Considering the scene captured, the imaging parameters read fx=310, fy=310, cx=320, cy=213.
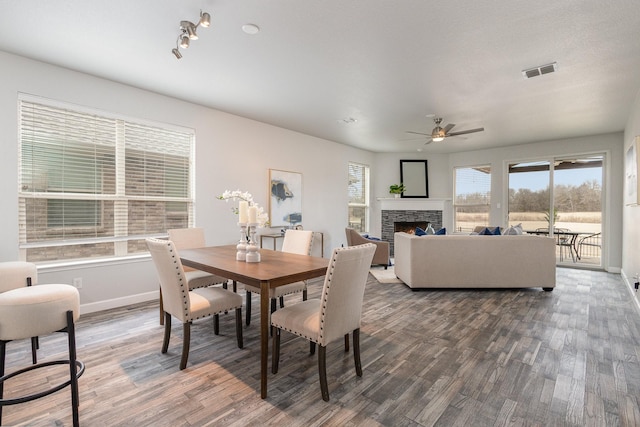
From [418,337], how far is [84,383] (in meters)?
2.63

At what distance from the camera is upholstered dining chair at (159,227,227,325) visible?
3123mm

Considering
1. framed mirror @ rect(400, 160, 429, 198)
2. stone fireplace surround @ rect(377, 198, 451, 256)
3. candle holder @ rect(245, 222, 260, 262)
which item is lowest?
candle holder @ rect(245, 222, 260, 262)

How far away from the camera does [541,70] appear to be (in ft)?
10.5

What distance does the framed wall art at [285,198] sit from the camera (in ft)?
17.8

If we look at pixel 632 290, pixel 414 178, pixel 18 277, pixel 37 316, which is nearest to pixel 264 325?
pixel 37 316

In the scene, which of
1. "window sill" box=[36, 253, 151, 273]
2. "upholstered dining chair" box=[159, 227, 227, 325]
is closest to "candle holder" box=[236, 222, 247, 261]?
"upholstered dining chair" box=[159, 227, 227, 325]

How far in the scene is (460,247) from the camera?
444 centimetres

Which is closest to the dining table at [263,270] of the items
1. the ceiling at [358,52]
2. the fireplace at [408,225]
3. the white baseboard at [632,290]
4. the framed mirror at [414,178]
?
the ceiling at [358,52]

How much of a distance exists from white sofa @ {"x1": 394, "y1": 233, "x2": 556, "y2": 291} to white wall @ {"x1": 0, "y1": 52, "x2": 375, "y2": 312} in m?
2.49

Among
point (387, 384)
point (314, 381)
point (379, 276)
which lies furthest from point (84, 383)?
point (379, 276)

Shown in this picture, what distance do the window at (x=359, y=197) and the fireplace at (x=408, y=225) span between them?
0.78 meters

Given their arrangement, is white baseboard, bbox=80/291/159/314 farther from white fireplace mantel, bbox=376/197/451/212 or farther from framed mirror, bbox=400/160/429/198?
framed mirror, bbox=400/160/429/198

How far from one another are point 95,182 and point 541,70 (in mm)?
5023

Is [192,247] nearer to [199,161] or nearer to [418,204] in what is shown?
[199,161]
